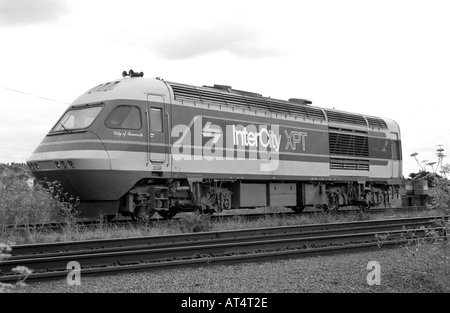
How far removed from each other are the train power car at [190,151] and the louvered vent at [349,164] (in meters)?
0.04

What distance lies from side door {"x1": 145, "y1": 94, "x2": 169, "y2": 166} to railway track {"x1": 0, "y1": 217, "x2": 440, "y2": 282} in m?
3.12

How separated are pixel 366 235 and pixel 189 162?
4.95 meters

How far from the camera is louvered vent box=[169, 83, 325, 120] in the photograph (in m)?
13.9

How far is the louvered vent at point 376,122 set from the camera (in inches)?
810

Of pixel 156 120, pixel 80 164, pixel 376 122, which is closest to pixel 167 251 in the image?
pixel 80 164

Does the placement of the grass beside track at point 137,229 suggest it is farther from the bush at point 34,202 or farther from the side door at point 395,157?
the side door at point 395,157

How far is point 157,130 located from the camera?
13.0 m

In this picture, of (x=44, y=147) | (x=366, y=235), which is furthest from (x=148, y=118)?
(x=366, y=235)

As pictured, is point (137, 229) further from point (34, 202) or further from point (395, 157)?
point (395, 157)

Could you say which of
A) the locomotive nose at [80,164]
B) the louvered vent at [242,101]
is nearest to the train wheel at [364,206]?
the louvered vent at [242,101]

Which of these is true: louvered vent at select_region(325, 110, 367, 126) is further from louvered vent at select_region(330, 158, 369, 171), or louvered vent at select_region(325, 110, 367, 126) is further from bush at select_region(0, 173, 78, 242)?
bush at select_region(0, 173, 78, 242)

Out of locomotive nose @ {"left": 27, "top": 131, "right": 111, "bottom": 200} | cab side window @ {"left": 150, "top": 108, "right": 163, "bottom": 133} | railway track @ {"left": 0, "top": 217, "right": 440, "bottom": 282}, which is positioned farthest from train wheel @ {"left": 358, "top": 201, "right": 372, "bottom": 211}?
locomotive nose @ {"left": 27, "top": 131, "right": 111, "bottom": 200}

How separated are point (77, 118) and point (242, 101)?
4.98 meters

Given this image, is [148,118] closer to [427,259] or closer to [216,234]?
[216,234]
